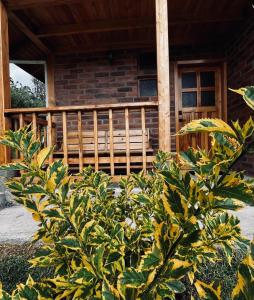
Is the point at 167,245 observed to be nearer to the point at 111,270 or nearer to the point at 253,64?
the point at 111,270

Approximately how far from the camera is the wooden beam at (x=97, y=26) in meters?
4.36

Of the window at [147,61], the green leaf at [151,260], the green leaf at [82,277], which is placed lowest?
the green leaf at [82,277]

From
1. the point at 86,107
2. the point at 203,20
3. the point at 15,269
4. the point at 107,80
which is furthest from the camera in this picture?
the point at 107,80

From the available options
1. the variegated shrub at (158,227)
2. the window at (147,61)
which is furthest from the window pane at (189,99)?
the variegated shrub at (158,227)

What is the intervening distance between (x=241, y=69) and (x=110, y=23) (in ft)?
7.53

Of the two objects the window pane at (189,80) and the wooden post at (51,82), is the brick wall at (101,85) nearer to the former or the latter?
the wooden post at (51,82)

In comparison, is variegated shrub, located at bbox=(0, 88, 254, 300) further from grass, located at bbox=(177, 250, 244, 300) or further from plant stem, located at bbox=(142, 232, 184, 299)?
grass, located at bbox=(177, 250, 244, 300)

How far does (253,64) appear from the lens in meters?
3.91

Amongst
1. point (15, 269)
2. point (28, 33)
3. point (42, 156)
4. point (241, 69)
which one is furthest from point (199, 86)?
point (42, 156)

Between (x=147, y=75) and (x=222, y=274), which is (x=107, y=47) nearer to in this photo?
(x=147, y=75)

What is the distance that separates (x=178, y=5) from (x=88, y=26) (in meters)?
1.50

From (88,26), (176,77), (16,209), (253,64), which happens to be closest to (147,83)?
(176,77)

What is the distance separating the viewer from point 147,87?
5348 mm

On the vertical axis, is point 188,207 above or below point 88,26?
below
